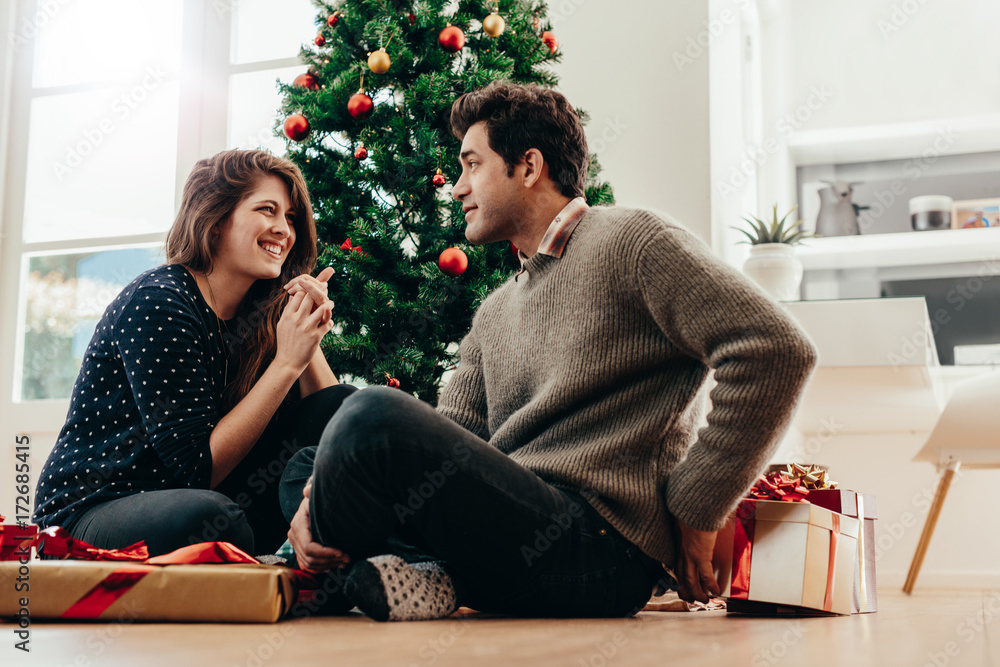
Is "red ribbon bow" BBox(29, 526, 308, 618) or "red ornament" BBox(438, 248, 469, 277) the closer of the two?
"red ribbon bow" BBox(29, 526, 308, 618)

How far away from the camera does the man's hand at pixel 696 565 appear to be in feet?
3.30

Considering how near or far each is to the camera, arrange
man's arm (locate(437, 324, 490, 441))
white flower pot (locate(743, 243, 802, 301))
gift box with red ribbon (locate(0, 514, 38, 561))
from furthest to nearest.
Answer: white flower pot (locate(743, 243, 802, 301)) → man's arm (locate(437, 324, 490, 441)) → gift box with red ribbon (locate(0, 514, 38, 561))

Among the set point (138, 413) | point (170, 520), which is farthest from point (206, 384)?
point (170, 520)

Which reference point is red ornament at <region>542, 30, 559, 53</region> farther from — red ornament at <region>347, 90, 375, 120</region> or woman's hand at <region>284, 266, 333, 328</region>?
woman's hand at <region>284, 266, 333, 328</region>

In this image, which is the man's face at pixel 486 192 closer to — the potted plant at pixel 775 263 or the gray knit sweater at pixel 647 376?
the gray knit sweater at pixel 647 376

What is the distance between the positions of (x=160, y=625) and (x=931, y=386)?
2.01 metres

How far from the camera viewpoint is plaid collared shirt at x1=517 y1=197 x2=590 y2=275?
117 cm

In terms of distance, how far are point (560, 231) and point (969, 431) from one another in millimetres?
1403

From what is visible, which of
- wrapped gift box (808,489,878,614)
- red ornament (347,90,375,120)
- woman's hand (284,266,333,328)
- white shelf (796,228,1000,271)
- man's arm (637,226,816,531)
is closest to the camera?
man's arm (637,226,816,531)

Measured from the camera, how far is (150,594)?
99 cm

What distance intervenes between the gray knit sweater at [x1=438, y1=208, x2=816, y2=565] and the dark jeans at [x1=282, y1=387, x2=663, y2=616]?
49 millimetres

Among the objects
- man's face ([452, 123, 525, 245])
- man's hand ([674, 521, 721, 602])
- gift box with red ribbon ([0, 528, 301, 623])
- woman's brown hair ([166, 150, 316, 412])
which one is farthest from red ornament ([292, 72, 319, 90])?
man's hand ([674, 521, 721, 602])

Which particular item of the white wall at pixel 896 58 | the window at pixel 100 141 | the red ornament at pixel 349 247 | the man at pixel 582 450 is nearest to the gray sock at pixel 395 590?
the man at pixel 582 450

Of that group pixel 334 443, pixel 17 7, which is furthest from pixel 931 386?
pixel 17 7
